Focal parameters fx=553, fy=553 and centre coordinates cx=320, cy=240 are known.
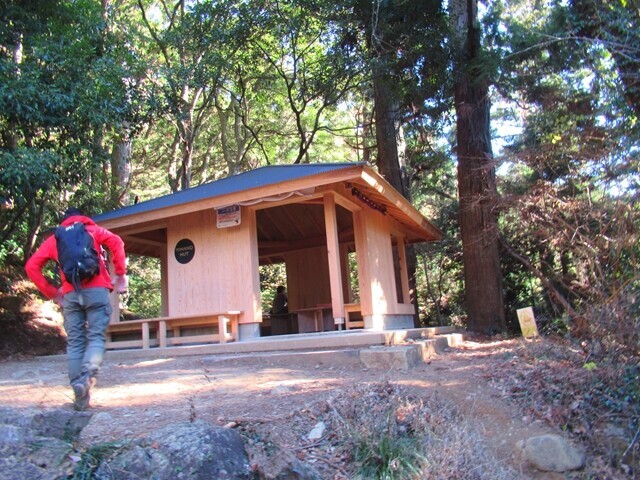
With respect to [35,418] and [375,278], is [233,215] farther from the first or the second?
[35,418]

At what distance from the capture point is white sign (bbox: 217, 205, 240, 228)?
31.9 ft

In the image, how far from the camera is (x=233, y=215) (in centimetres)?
975

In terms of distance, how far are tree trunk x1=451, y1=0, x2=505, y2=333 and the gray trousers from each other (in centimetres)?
883

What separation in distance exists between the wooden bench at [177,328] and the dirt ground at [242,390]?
1.25 m

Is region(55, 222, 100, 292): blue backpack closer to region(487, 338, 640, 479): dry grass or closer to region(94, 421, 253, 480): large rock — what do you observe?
region(94, 421, 253, 480): large rock

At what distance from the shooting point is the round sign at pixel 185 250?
10.4 m

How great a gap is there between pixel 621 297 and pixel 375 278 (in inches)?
191

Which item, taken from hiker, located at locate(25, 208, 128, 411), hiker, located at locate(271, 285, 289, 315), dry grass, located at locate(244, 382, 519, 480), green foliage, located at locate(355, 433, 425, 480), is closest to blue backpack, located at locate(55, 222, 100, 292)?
hiker, located at locate(25, 208, 128, 411)

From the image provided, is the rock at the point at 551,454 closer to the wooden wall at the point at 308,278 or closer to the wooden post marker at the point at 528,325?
the wooden post marker at the point at 528,325

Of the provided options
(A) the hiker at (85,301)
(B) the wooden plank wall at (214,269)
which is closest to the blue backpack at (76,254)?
(A) the hiker at (85,301)

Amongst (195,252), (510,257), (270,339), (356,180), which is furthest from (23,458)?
(510,257)

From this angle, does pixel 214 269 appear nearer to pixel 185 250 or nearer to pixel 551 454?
pixel 185 250

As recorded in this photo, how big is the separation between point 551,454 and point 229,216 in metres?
6.56

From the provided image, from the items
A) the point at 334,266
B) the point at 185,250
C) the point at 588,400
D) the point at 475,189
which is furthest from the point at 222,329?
the point at 475,189
